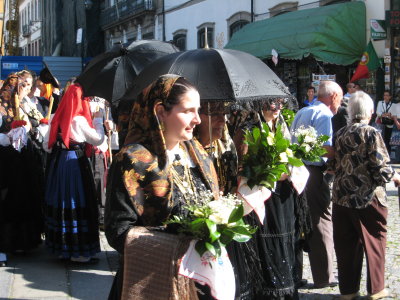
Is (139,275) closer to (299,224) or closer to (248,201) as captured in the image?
(248,201)

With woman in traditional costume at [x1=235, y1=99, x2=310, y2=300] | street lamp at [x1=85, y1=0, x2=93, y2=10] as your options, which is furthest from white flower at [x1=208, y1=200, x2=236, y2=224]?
street lamp at [x1=85, y1=0, x2=93, y2=10]

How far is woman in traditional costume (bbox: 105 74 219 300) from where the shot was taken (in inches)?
98.9

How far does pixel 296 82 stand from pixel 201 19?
6.51 m

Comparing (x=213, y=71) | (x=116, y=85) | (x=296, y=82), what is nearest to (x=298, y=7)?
(x=296, y=82)

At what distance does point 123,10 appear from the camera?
29703 millimetres

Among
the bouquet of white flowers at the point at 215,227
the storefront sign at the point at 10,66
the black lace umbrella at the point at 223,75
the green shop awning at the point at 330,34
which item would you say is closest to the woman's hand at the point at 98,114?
the black lace umbrella at the point at 223,75

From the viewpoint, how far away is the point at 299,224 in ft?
15.1

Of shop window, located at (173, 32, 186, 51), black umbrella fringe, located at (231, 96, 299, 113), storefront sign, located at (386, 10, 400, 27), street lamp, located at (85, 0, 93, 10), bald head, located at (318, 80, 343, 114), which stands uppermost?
street lamp, located at (85, 0, 93, 10)

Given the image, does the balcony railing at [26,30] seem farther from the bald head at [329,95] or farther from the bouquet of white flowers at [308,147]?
the bouquet of white flowers at [308,147]

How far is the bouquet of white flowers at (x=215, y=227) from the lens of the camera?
7.85 feet

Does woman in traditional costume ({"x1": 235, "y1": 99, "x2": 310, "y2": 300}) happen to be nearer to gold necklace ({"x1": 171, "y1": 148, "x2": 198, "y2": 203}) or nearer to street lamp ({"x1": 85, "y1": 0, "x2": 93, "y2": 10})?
gold necklace ({"x1": 171, "y1": 148, "x2": 198, "y2": 203})

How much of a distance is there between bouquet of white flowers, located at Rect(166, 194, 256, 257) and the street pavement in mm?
2908

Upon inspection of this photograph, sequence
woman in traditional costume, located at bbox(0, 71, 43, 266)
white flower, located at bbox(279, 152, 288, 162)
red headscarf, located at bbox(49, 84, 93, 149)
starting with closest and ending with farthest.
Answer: white flower, located at bbox(279, 152, 288, 162) < red headscarf, located at bbox(49, 84, 93, 149) < woman in traditional costume, located at bbox(0, 71, 43, 266)

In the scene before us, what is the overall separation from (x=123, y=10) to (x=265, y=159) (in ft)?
90.1
